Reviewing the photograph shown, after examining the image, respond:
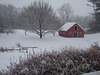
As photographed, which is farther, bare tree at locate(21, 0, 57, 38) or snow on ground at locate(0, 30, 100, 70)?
bare tree at locate(21, 0, 57, 38)

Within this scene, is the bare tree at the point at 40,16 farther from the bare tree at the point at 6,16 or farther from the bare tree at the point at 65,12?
the bare tree at the point at 65,12

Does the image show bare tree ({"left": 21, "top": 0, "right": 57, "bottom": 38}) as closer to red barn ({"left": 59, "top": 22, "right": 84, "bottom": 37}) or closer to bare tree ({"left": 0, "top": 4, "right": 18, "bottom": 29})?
red barn ({"left": 59, "top": 22, "right": 84, "bottom": 37})

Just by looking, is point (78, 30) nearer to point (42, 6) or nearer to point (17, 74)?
point (42, 6)

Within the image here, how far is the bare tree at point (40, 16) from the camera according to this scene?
19.4m

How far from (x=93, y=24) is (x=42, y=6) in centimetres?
2237

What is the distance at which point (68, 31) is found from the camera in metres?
24.3

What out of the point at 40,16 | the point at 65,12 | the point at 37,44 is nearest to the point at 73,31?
the point at 40,16

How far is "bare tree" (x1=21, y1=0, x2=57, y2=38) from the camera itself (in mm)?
19406

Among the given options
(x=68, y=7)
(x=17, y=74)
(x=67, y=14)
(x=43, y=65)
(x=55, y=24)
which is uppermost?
(x=68, y=7)

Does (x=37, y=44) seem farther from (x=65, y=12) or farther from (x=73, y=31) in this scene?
(x=65, y=12)

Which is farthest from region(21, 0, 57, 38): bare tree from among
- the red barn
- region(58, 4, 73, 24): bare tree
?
region(58, 4, 73, 24): bare tree

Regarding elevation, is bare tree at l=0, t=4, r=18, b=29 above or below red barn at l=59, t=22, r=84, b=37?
above

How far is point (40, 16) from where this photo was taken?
19.5 metres

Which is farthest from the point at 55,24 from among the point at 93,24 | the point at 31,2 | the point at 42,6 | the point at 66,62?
the point at 93,24
